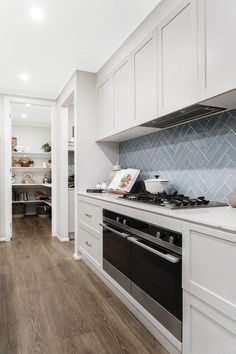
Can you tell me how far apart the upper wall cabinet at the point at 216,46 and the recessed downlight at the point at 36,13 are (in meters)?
1.36

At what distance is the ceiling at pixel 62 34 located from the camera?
2.17 meters

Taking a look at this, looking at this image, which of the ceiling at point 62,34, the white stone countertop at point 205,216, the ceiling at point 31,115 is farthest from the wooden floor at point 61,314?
the ceiling at point 31,115

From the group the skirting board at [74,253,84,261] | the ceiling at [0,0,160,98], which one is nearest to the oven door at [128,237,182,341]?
the skirting board at [74,253,84,261]

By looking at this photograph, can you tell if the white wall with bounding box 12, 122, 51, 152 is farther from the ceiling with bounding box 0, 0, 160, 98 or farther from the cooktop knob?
the cooktop knob

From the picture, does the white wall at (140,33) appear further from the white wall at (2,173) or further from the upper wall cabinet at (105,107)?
the white wall at (2,173)

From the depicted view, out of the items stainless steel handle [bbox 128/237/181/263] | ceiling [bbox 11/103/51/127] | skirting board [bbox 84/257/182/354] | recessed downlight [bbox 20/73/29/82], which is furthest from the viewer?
ceiling [bbox 11/103/51/127]

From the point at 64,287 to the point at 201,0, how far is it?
2582mm

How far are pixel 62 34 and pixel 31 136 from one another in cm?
490

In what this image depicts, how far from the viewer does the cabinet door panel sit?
2613 millimetres

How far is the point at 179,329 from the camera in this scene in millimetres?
1434

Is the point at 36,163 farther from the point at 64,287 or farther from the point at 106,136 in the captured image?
the point at 64,287

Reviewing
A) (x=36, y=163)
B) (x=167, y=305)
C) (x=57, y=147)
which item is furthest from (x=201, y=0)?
(x=36, y=163)

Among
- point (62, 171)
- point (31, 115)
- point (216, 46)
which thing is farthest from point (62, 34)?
point (31, 115)

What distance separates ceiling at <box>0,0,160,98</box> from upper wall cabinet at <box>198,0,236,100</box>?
0.72 m
